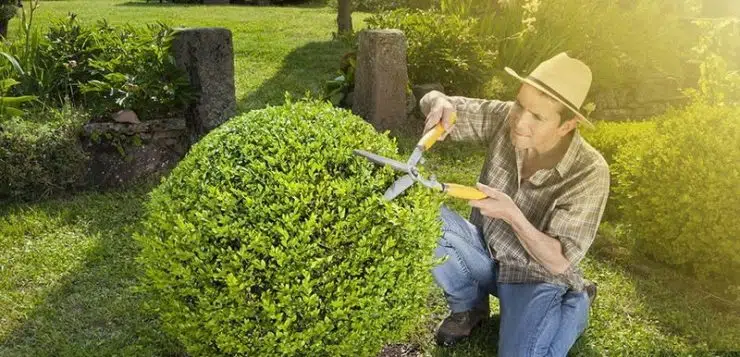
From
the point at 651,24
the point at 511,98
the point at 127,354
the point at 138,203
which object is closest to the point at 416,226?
the point at 127,354

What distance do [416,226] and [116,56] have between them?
180 inches

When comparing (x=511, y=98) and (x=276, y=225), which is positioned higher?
(x=276, y=225)

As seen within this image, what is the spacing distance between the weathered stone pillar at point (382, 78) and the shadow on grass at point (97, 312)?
8.34 ft

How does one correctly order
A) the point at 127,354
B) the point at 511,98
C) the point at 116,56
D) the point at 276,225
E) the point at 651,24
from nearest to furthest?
1. the point at 276,225
2. the point at 127,354
3. the point at 116,56
4. the point at 511,98
5. the point at 651,24

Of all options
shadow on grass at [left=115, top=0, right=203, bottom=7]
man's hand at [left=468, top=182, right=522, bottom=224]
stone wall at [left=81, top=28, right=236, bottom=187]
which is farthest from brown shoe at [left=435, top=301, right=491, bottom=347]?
shadow on grass at [left=115, top=0, right=203, bottom=7]

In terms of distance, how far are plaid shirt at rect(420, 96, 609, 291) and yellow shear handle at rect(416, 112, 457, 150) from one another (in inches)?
9.6

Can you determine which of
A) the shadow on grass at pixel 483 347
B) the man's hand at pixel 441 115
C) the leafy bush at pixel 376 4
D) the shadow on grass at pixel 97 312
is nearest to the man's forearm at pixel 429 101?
the man's hand at pixel 441 115

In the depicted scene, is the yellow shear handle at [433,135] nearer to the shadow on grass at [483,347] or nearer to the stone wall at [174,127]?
the shadow on grass at [483,347]

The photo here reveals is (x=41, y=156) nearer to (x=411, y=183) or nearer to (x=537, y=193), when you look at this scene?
(x=411, y=183)

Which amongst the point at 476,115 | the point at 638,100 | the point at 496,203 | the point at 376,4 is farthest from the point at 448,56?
the point at 376,4

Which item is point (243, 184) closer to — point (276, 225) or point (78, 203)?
point (276, 225)

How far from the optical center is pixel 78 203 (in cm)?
557

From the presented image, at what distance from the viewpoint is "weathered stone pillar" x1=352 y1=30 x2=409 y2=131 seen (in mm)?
6672

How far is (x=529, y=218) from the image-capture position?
3361 millimetres
